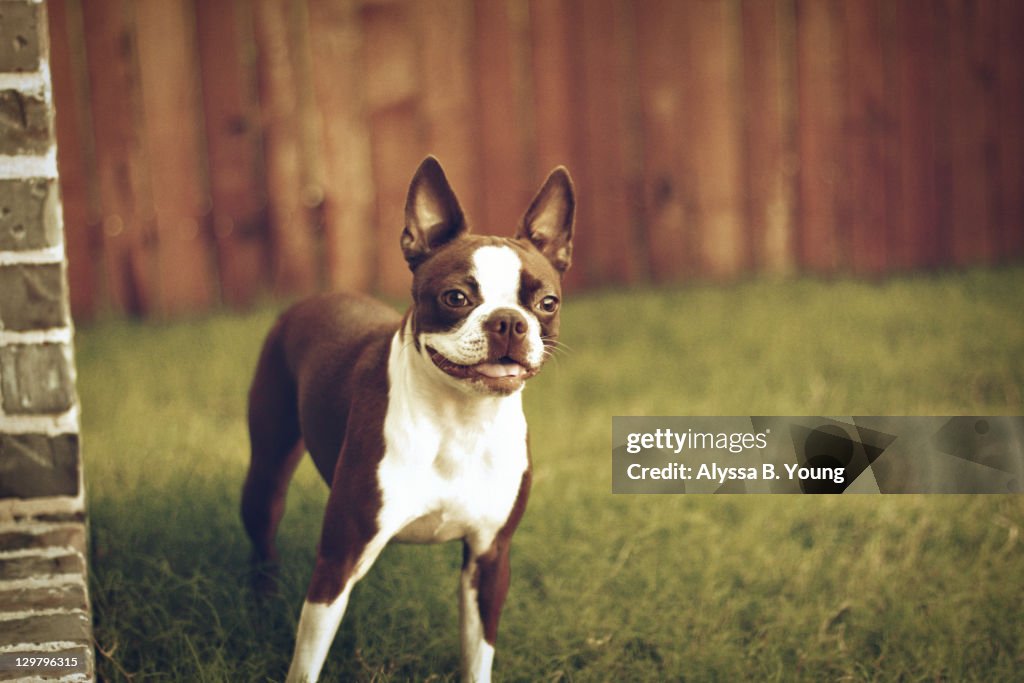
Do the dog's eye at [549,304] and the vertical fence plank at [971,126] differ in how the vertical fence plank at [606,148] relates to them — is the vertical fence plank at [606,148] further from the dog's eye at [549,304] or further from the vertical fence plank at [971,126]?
the dog's eye at [549,304]

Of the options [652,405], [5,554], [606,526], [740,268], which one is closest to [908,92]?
[740,268]

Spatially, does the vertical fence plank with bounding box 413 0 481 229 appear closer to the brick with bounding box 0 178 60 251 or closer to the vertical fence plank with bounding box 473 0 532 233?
the vertical fence plank with bounding box 473 0 532 233

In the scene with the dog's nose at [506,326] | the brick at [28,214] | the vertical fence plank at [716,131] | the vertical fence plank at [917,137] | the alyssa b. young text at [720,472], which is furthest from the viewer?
the vertical fence plank at [917,137]

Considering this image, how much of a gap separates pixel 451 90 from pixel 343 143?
655mm

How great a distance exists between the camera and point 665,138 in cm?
626

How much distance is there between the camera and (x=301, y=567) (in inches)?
125

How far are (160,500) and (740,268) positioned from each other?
3967mm

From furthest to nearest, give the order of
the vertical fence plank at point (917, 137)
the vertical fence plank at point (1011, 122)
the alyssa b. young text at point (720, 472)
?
1. the vertical fence plank at point (1011, 122)
2. the vertical fence plank at point (917, 137)
3. the alyssa b. young text at point (720, 472)

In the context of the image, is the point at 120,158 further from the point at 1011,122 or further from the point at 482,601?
the point at 1011,122

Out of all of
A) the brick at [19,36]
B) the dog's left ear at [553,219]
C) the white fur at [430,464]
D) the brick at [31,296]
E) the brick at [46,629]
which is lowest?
the brick at [46,629]

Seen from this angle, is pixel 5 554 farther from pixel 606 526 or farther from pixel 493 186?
pixel 493 186

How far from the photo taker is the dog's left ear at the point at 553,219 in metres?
2.60

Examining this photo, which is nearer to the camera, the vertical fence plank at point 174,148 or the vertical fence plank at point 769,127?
the vertical fence plank at point 174,148

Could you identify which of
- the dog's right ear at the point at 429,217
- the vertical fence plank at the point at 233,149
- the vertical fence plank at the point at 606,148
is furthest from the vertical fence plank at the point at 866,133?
the dog's right ear at the point at 429,217
